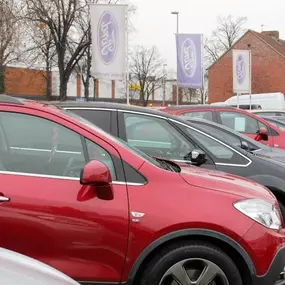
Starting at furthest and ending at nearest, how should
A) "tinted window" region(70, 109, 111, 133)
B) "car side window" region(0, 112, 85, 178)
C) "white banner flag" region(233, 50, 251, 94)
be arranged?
"white banner flag" region(233, 50, 251, 94), "tinted window" region(70, 109, 111, 133), "car side window" region(0, 112, 85, 178)

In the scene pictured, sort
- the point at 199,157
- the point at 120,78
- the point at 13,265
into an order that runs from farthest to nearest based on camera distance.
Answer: the point at 120,78, the point at 199,157, the point at 13,265

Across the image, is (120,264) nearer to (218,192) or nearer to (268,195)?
(218,192)

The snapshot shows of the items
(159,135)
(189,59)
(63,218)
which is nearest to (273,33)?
(189,59)

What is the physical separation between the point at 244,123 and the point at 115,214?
6.84 metres

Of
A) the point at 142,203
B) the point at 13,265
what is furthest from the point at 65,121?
the point at 13,265

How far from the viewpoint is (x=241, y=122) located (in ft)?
30.7

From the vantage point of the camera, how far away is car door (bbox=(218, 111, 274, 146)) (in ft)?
30.1

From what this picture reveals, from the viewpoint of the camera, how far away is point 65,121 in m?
3.20

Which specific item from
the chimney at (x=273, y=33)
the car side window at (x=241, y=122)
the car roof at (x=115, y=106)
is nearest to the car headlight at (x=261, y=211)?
the car roof at (x=115, y=106)

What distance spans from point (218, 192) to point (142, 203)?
563 millimetres

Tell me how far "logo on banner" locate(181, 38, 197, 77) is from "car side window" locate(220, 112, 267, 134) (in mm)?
9426

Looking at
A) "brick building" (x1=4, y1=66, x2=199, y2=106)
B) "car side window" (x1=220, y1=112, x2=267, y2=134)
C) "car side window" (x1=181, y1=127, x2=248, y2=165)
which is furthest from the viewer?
"brick building" (x1=4, y1=66, x2=199, y2=106)

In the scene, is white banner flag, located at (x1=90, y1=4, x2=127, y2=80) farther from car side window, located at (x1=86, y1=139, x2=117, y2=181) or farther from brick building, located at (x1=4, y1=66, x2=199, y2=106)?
brick building, located at (x1=4, y1=66, x2=199, y2=106)

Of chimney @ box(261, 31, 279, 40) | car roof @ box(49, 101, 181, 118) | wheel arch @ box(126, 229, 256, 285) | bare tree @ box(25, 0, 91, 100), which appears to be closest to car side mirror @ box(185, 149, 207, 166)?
car roof @ box(49, 101, 181, 118)
